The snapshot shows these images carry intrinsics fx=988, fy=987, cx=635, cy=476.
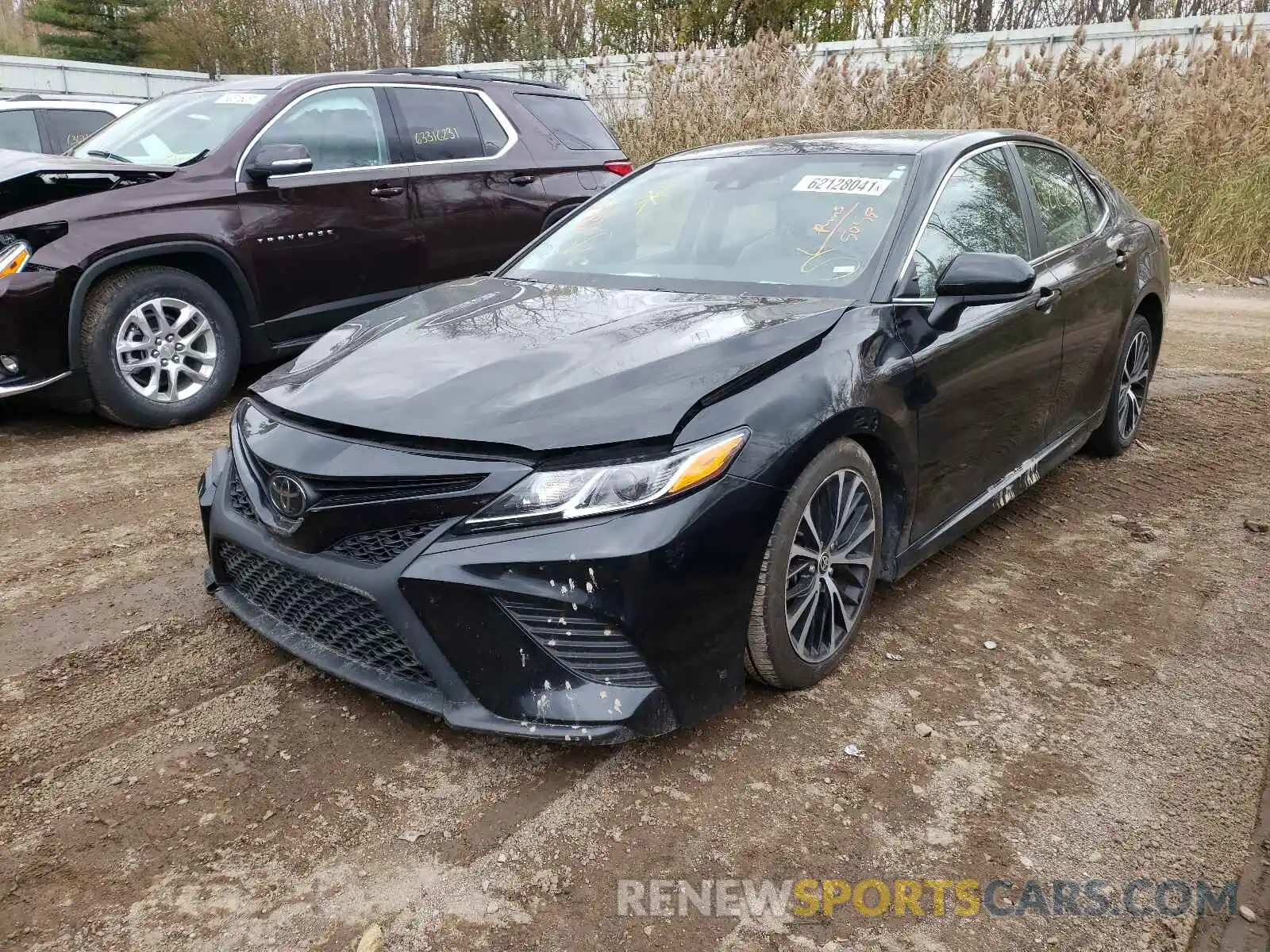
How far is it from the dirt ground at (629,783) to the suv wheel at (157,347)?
144 centimetres

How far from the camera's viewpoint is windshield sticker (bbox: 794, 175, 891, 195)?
332cm

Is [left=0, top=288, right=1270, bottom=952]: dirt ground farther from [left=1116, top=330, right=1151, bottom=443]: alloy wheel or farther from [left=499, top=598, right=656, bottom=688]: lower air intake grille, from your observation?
[left=1116, top=330, right=1151, bottom=443]: alloy wheel

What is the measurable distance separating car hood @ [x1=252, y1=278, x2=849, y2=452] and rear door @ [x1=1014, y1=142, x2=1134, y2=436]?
1.48 metres

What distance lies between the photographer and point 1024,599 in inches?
135

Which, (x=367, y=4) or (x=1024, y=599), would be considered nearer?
(x=1024, y=599)

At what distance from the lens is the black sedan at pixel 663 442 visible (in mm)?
2260

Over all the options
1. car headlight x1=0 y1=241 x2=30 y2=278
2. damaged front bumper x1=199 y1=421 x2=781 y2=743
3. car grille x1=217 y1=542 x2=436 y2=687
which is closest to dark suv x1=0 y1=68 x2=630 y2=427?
car headlight x1=0 y1=241 x2=30 y2=278

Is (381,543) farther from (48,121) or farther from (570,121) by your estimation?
(48,121)

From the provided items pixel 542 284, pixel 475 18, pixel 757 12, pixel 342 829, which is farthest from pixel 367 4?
pixel 342 829

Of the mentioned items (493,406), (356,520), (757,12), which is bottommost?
(356,520)

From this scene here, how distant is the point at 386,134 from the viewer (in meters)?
5.89

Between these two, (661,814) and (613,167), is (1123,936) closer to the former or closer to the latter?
(661,814)

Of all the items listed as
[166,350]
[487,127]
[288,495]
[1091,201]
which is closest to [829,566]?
[288,495]

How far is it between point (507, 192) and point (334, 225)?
4.11 ft
